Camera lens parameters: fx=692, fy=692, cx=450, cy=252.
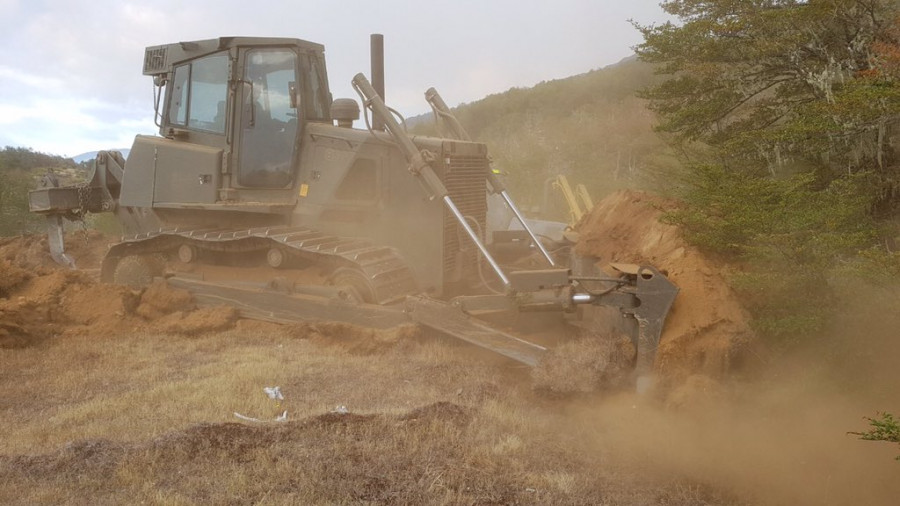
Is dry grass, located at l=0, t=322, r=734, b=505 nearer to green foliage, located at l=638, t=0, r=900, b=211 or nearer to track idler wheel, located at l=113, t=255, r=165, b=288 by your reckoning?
track idler wheel, located at l=113, t=255, r=165, b=288

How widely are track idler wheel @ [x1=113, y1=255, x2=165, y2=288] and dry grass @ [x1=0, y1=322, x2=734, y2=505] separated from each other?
→ 1.52 m

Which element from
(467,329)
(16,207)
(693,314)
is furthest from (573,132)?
(693,314)

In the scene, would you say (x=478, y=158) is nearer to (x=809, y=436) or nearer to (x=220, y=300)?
(x=220, y=300)

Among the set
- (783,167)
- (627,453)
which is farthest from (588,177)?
(627,453)

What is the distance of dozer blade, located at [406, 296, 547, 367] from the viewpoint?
6.07 meters

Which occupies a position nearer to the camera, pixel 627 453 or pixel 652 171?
pixel 627 453

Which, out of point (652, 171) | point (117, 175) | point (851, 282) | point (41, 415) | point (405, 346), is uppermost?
point (652, 171)

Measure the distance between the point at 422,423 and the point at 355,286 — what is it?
265 centimetres

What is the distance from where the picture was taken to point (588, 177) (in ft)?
85.9

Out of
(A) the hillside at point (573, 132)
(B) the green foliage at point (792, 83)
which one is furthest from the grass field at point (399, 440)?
(A) the hillside at point (573, 132)

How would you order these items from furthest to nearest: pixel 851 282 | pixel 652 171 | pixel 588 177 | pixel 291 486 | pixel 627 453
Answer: pixel 588 177 < pixel 652 171 < pixel 851 282 < pixel 627 453 < pixel 291 486

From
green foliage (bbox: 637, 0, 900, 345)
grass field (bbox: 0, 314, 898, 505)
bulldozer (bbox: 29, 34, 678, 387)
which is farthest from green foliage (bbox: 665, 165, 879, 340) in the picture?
bulldozer (bbox: 29, 34, 678, 387)

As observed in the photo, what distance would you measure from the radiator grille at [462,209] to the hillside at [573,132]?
823cm

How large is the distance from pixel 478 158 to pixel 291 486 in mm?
5172
